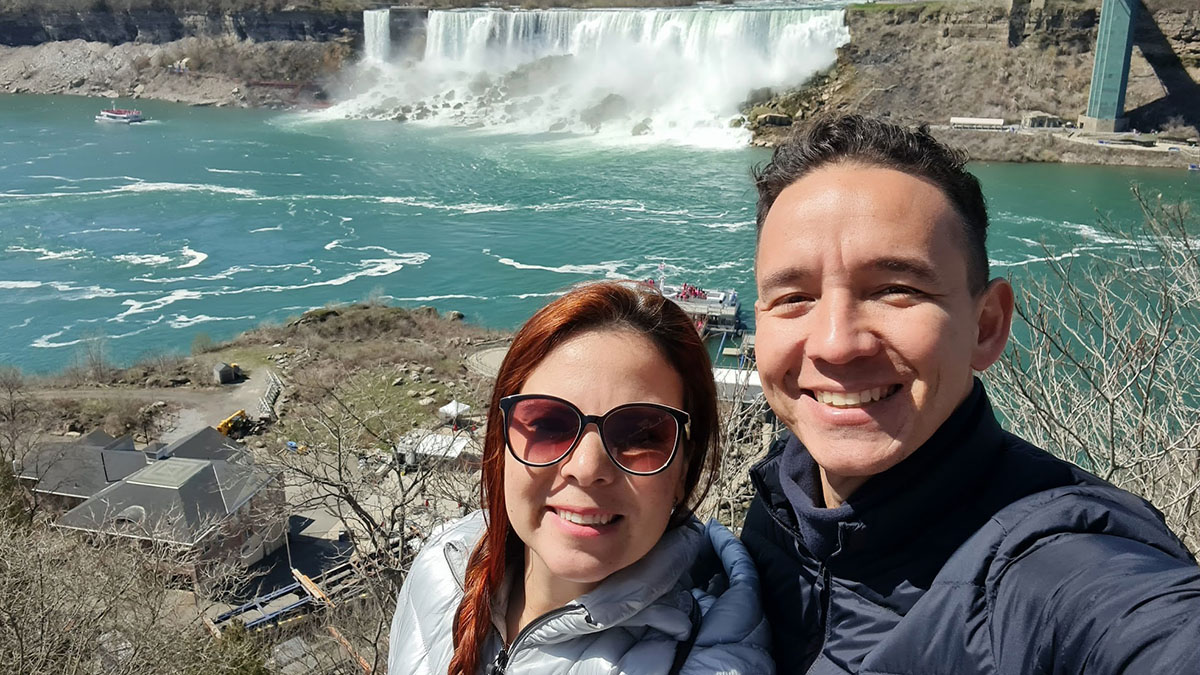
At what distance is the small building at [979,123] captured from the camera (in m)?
33.4

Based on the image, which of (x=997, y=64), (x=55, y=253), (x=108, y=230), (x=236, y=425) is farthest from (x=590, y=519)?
(x=997, y=64)

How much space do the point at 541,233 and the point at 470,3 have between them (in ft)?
119

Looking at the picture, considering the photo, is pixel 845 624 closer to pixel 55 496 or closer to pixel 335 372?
pixel 55 496

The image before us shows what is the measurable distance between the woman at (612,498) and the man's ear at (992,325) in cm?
44

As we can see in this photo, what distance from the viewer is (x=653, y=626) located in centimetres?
133

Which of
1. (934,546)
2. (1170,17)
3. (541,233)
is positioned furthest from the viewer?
(1170,17)

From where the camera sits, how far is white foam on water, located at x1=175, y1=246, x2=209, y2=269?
21.9 meters

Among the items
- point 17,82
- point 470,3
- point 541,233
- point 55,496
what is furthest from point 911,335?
point 17,82

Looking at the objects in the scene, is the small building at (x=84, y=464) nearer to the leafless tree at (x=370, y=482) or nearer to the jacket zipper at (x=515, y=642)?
the leafless tree at (x=370, y=482)

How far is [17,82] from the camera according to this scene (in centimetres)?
5406

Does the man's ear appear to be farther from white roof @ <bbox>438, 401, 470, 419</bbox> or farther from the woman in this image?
white roof @ <bbox>438, 401, 470, 419</bbox>

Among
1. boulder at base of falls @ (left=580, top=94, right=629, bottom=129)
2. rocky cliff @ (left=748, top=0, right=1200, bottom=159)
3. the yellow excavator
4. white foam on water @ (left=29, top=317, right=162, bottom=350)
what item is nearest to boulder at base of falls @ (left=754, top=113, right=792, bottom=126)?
rocky cliff @ (left=748, top=0, right=1200, bottom=159)

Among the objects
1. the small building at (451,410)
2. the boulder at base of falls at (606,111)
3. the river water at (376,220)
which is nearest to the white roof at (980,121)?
the river water at (376,220)

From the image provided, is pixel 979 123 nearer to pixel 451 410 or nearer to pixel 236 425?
pixel 451 410
